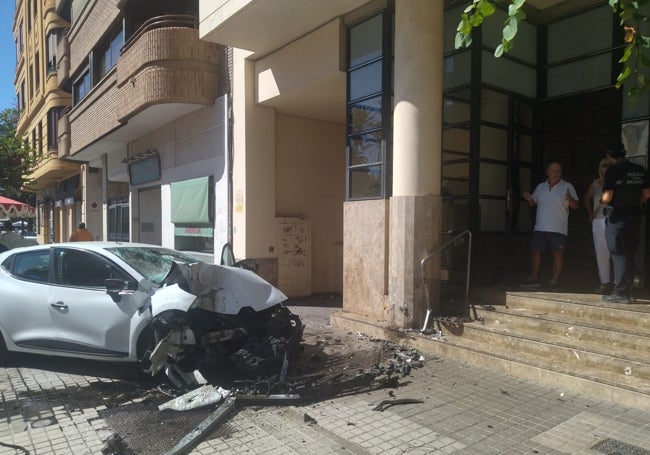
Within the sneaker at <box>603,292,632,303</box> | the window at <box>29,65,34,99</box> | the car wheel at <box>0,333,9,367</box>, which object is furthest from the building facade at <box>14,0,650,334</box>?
the window at <box>29,65,34,99</box>

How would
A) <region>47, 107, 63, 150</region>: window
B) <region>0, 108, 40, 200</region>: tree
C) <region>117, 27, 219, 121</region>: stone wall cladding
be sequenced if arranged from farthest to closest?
1. <region>47, 107, 63, 150</region>: window
2. <region>0, 108, 40, 200</region>: tree
3. <region>117, 27, 219, 121</region>: stone wall cladding

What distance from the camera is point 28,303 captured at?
17.9ft

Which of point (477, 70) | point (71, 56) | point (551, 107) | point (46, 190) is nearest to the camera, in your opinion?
point (477, 70)

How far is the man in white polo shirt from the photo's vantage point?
21.6ft

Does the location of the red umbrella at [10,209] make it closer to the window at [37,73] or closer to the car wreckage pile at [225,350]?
the window at [37,73]

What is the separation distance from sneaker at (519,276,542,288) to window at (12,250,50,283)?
244 inches

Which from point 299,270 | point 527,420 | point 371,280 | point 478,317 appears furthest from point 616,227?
point 299,270

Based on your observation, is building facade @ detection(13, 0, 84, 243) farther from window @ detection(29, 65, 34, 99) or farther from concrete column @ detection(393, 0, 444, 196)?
concrete column @ detection(393, 0, 444, 196)

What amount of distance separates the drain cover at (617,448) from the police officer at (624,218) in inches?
91.6

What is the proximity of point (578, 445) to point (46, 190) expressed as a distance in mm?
35471

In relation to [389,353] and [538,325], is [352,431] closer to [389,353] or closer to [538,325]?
[389,353]

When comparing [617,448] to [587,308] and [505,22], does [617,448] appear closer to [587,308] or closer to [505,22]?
[587,308]

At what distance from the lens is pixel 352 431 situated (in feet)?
12.7

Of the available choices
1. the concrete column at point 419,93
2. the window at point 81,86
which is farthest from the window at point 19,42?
the concrete column at point 419,93
